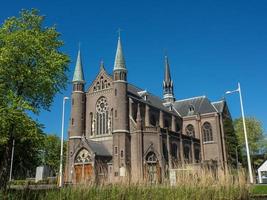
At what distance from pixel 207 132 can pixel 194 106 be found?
24.1ft

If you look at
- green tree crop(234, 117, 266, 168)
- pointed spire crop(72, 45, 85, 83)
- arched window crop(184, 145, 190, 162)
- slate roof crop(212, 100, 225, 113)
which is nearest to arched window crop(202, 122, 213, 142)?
slate roof crop(212, 100, 225, 113)

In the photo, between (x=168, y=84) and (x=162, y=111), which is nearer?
(x=162, y=111)

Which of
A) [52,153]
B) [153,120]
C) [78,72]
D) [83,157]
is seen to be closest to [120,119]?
[83,157]

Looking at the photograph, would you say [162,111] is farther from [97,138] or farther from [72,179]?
[72,179]

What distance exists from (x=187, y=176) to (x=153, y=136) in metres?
30.4

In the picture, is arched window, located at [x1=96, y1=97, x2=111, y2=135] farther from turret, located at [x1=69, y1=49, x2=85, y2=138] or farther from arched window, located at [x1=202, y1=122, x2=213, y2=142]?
arched window, located at [x1=202, y1=122, x2=213, y2=142]

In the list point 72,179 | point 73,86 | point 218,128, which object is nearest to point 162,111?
point 218,128

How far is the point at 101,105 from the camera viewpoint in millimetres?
49156

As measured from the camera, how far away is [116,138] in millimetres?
43719

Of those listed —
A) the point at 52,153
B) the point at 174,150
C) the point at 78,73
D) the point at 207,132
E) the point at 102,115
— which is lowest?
the point at 174,150

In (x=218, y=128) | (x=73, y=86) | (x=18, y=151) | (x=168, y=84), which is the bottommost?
(x=18, y=151)

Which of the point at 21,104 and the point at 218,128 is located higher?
the point at 218,128

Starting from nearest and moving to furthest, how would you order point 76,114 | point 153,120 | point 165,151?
point 165,151, point 76,114, point 153,120

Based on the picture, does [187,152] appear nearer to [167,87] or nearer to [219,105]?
[219,105]
